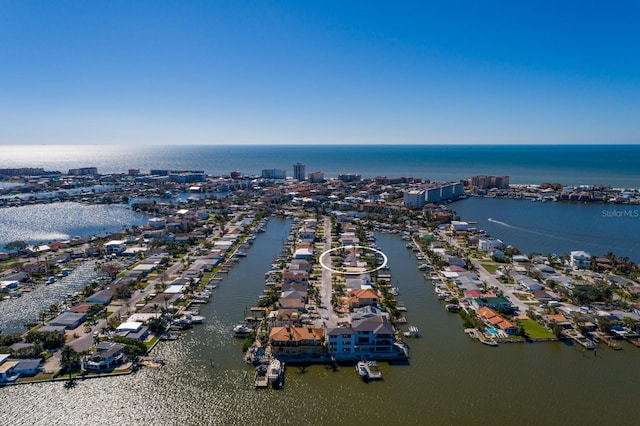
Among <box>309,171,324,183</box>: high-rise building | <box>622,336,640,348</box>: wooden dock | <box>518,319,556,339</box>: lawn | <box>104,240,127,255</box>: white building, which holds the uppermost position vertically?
<box>309,171,324,183</box>: high-rise building

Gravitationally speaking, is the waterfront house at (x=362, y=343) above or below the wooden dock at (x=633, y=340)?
above

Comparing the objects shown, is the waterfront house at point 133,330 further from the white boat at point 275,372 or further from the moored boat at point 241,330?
the white boat at point 275,372

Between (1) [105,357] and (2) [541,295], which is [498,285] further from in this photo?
(1) [105,357]

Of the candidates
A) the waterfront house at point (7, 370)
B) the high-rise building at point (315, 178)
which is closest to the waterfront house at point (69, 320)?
the waterfront house at point (7, 370)

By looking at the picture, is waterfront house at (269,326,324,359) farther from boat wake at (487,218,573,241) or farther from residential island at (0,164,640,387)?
boat wake at (487,218,573,241)

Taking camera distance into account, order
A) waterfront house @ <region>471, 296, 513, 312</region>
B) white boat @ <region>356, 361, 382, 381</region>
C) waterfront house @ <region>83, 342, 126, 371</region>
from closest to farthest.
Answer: white boat @ <region>356, 361, 382, 381</region> → waterfront house @ <region>83, 342, 126, 371</region> → waterfront house @ <region>471, 296, 513, 312</region>

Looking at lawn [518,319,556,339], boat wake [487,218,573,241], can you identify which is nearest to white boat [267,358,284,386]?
lawn [518,319,556,339]

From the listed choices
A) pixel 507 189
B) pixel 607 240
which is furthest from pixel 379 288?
pixel 507 189
